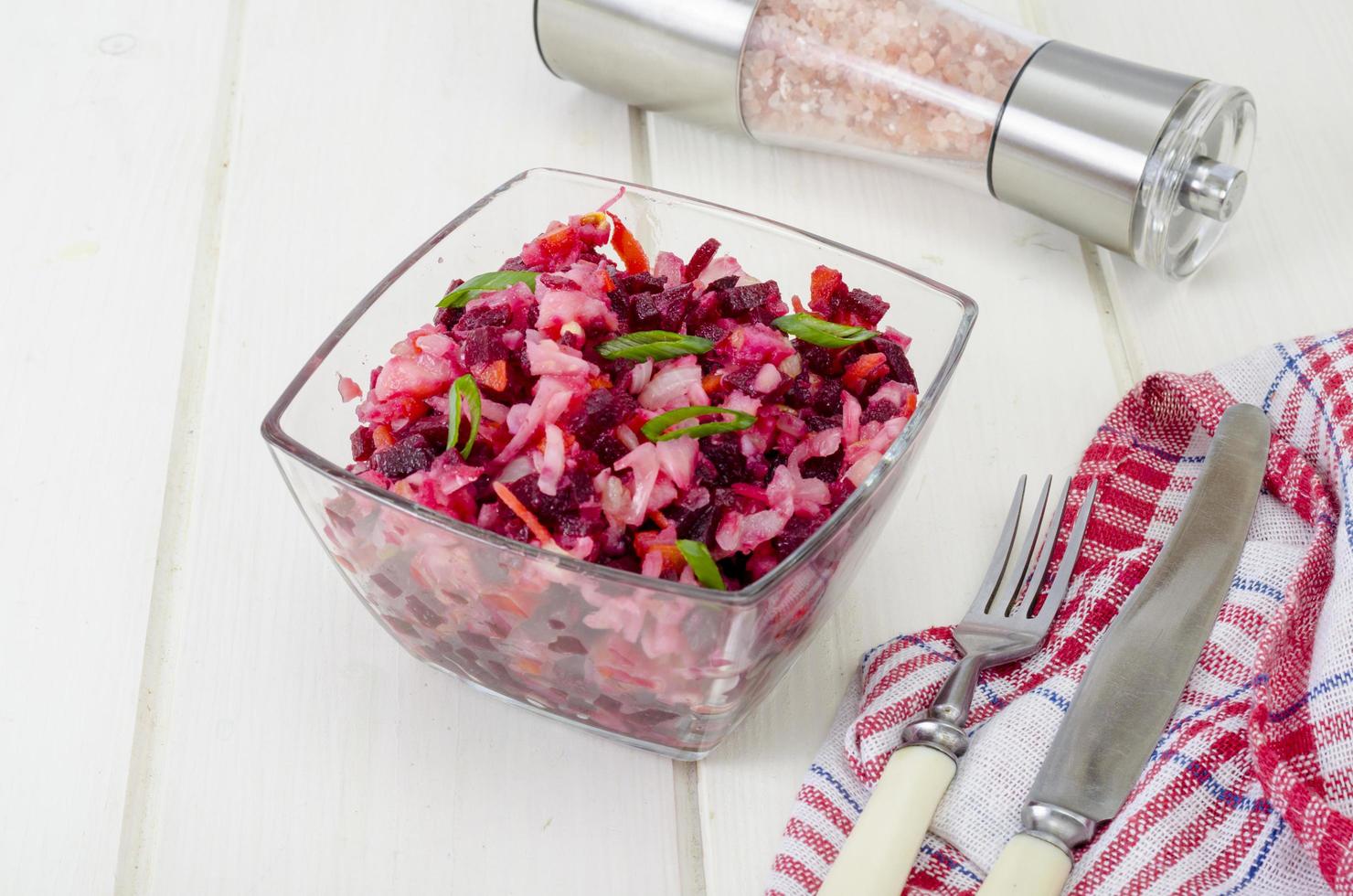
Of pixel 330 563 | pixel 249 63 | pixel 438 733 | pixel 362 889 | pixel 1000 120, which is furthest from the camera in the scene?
pixel 249 63

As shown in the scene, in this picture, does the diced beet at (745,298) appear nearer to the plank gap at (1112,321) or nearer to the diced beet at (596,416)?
the diced beet at (596,416)

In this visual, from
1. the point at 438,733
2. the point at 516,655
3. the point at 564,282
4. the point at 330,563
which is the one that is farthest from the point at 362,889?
the point at 564,282

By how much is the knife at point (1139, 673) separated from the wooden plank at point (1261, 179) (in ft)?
1.27

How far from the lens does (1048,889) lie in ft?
3.89

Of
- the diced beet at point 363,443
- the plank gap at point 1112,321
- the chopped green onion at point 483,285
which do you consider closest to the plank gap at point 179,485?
the diced beet at point 363,443

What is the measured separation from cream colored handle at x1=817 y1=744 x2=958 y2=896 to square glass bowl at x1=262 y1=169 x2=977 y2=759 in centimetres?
16

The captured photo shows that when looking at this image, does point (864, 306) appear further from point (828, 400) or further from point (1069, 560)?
point (1069, 560)

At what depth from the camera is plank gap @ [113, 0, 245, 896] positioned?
55.2 inches

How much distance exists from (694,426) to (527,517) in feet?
0.58

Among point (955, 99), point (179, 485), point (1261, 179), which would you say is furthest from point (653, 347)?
point (1261, 179)

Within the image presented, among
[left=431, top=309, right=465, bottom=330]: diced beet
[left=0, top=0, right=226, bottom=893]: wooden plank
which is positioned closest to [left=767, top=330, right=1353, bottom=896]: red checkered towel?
[left=431, top=309, right=465, bottom=330]: diced beet

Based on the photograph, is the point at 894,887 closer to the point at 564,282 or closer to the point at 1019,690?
the point at 1019,690

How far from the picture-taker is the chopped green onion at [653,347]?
1287 millimetres

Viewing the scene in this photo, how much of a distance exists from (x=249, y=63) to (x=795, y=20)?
38.1 inches
